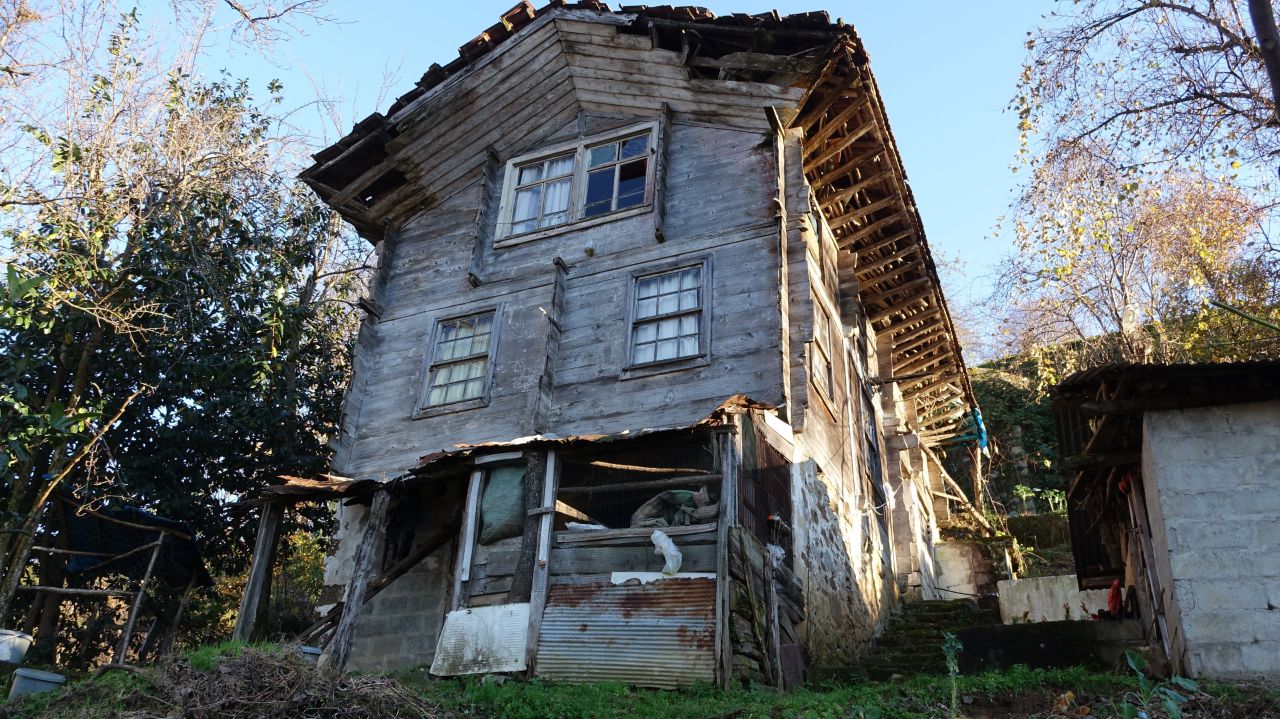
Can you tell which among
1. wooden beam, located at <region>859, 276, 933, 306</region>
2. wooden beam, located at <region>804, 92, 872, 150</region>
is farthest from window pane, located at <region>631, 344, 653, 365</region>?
wooden beam, located at <region>859, 276, 933, 306</region>

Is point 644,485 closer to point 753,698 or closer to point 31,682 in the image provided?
point 753,698

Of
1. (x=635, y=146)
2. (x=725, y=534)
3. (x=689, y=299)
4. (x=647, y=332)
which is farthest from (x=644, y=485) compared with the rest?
(x=635, y=146)

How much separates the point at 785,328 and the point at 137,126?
11.2 meters

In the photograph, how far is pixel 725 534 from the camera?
31.1 ft

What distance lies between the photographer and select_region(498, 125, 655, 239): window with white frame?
14305 mm

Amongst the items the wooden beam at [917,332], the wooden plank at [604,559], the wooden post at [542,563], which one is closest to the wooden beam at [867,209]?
the wooden beam at [917,332]

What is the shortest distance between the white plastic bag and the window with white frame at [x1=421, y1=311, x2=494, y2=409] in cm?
447

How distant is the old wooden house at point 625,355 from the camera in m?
9.94

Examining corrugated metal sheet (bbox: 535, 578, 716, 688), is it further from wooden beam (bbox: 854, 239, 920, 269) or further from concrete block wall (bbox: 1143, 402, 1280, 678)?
wooden beam (bbox: 854, 239, 920, 269)

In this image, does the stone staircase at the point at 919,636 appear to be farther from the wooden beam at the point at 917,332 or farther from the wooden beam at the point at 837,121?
the wooden beam at the point at 837,121

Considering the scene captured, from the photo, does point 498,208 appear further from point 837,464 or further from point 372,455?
point 837,464

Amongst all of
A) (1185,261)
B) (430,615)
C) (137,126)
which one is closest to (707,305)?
(430,615)

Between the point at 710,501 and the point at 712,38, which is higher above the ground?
the point at 712,38

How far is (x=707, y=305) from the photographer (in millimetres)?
12570
